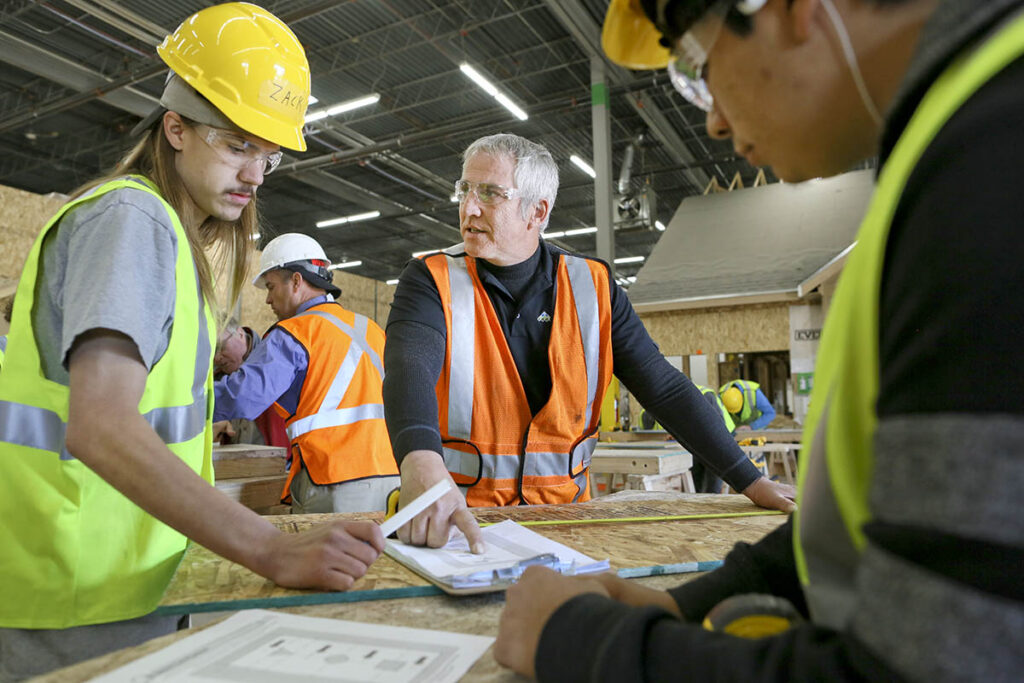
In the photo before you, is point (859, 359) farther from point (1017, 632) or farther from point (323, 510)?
point (323, 510)

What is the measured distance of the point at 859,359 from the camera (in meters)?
0.56

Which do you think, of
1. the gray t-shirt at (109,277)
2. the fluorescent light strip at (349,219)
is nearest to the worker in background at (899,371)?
the gray t-shirt at (109,277)

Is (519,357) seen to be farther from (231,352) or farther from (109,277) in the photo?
(231,352)

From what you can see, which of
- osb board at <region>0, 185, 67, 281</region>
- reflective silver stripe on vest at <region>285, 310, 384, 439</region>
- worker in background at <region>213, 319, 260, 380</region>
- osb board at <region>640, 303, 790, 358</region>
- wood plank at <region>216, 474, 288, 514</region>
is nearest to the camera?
reflective silver stripe on vest at <region>285, 310, 384, 439</region>

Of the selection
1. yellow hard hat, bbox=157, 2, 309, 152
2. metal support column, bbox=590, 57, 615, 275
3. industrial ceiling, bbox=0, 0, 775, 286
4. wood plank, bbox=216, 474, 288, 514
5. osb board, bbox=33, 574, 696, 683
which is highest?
industrial ceiling, bbox=0, 0, 775, 286

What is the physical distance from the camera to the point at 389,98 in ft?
40.4

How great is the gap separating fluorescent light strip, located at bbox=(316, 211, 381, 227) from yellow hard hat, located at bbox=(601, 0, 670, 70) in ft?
55.0

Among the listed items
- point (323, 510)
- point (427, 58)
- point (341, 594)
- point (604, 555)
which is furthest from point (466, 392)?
point (427, 58)

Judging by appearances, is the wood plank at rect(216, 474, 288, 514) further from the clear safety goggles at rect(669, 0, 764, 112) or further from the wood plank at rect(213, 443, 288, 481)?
the clear safety goggles at rect(669, 0, 764, 112)

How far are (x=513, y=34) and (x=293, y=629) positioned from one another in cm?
1074

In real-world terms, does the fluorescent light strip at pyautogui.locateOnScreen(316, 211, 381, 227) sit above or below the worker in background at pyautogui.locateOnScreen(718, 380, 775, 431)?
above

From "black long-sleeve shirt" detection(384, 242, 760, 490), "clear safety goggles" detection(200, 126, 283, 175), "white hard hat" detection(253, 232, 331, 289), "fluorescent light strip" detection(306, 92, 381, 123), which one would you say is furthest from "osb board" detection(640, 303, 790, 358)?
"clear safety goggles" detection(200, 126, 283, 175)

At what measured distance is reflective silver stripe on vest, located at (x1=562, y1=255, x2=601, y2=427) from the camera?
2379 mm

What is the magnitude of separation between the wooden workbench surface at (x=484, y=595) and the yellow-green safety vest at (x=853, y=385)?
421 mm
